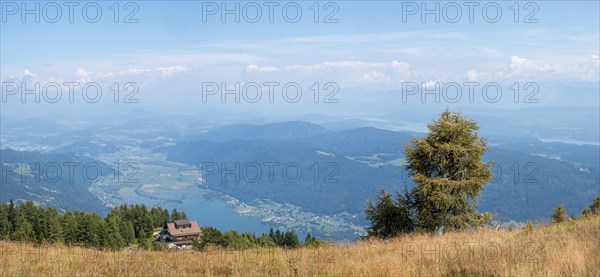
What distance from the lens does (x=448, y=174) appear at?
75.8ft

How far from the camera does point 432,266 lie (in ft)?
26.7

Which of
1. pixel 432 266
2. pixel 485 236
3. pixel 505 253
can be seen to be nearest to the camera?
pixel 432 266

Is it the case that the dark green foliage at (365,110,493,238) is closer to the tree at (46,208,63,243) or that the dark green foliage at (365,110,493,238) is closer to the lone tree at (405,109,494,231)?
the lone tree at (405,109,494,231)

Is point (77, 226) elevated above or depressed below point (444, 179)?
below

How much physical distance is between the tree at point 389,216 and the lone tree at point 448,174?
23.6 inches

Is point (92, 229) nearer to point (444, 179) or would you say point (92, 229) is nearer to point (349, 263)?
point (444, 179)

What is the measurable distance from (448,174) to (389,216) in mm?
4107

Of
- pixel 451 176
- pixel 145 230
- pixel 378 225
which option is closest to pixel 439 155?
pixel 451 176

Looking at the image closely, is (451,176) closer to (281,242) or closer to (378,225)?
(378,225)

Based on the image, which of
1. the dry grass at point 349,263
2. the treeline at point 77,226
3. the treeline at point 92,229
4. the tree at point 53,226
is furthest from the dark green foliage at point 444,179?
the tree at point 53,226

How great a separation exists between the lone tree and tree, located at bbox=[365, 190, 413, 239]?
0.60m

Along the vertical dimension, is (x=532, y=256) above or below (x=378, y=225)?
above

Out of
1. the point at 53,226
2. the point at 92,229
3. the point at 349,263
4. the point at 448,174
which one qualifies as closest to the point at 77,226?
the point at 92,229

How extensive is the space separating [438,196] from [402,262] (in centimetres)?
1439
